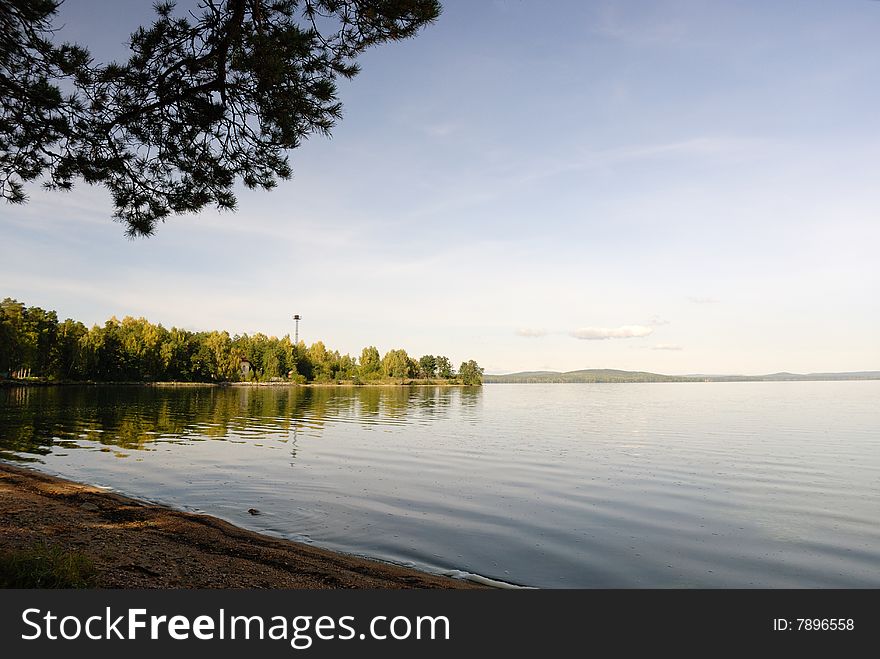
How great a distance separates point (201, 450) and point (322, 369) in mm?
169377

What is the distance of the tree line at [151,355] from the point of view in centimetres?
9569

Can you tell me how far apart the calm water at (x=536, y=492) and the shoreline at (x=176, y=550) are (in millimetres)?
1305

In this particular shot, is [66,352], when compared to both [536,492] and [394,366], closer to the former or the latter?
[394,366]

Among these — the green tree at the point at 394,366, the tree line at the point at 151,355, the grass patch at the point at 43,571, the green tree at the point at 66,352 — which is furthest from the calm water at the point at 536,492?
the green tree at the point at 394,366

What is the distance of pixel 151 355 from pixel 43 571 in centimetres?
13779

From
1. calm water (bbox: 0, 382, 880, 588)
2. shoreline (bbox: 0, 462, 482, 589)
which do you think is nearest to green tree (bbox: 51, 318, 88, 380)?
calm water (bbox: 0, 382, 880, 588)

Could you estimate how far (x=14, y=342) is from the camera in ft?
283

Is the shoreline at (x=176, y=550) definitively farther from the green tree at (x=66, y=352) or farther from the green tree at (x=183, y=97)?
the green tree at (x=66, y=352)

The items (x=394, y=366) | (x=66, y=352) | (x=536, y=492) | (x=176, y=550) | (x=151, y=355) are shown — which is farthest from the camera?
(x=394, y=366)

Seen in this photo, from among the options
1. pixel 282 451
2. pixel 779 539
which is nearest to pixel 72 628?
pixel 779 539

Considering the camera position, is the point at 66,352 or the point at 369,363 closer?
the point at 66,352

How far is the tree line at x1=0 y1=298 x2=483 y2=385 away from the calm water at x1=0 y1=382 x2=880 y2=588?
76.7 meters

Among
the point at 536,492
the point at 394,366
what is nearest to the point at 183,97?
the point at 536,492

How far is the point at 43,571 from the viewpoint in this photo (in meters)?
6.24
